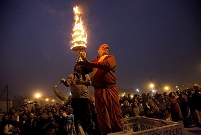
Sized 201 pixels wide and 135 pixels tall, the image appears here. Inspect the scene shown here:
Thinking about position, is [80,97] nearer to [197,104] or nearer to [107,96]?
[107,96]

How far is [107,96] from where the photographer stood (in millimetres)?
3070

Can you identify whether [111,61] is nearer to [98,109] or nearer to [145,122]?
[98,109]

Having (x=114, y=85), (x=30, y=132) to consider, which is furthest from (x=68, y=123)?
(x=114, y=85)

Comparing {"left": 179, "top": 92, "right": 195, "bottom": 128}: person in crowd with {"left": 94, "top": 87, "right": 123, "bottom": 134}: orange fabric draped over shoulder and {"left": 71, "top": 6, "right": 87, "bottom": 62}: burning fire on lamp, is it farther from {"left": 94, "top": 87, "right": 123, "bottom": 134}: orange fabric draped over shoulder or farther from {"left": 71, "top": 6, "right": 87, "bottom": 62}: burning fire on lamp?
{"left": 71, "top": 6, "right": 87, "bottom": 62}: burning fire on lamp

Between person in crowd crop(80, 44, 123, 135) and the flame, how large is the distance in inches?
27.9

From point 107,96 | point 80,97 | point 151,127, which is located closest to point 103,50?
point 107,96

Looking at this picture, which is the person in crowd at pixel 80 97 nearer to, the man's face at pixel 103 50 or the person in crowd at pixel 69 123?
the man's face at pixel 103 50

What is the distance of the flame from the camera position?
3.79 m

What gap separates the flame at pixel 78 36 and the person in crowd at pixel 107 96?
709 mm

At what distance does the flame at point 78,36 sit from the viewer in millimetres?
3785

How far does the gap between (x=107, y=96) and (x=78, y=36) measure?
1.88 m

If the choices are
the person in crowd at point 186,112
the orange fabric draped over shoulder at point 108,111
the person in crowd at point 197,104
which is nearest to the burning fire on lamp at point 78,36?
the orange fabric draped over shoulder at point 108,111

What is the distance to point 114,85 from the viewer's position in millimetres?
3211

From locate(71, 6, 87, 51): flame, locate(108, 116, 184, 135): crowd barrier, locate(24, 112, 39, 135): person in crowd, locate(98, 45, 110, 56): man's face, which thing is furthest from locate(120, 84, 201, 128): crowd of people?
locate(71, 6, 87, 51): flame
